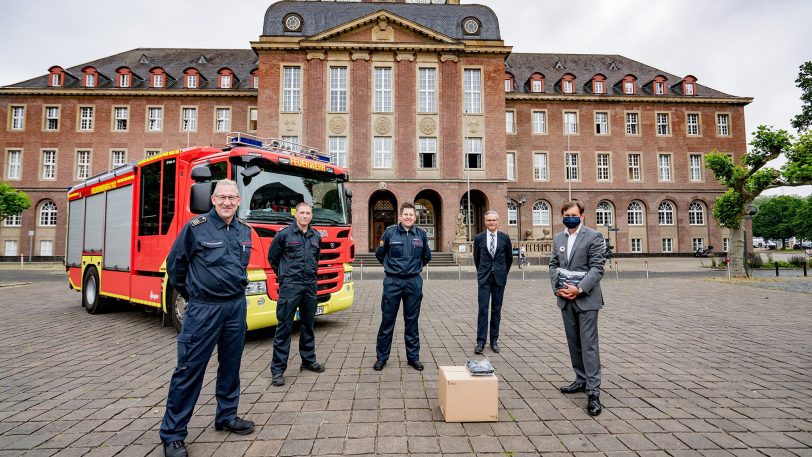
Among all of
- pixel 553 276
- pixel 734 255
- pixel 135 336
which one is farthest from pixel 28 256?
pixel 734 255

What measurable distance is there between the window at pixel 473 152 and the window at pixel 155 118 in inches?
1062

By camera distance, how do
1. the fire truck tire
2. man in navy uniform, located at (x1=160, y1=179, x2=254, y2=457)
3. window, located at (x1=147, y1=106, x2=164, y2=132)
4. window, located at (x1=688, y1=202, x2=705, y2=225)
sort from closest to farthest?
1. man in navy uniform, located at (x1=160, y1=179, x2=254, y2=457)
2. the fire truck tire
3. window, located at (x1=147, y1=106, x2=164, y2=132)
4. window, located at (x1=688, y1=202, x2=705, y2=225)

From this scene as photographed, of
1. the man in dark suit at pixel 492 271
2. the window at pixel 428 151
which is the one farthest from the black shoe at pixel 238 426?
the window at pixel 428 151

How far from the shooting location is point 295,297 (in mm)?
4492

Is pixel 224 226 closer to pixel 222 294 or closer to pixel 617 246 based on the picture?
pixel 222 294

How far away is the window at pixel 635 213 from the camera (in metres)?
35.6

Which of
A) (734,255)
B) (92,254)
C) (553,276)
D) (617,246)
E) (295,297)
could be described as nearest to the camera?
(553,276)

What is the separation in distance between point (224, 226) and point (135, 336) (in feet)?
16.3

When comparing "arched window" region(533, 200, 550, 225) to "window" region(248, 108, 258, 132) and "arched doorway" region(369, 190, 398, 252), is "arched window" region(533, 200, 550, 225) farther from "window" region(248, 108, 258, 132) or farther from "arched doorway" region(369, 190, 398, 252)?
"window" region(248, 108, 258, 132)

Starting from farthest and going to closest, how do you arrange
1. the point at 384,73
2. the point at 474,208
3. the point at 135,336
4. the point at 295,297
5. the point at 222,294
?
the point at 474,208, the point at 384,73, the point at 135,336, the point at 295,297, the point at 222,294

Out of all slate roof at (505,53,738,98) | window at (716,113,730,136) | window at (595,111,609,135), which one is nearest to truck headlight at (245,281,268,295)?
slate roof at (505,53,738,98)

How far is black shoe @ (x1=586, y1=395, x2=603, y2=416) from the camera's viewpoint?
136 inches

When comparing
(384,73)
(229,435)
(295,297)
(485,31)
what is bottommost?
(229,435)

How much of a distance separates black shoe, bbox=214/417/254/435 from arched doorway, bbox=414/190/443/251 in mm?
27287
